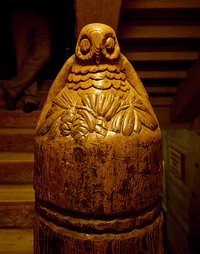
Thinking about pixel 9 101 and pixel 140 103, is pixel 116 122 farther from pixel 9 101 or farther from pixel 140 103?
pixel 9 101

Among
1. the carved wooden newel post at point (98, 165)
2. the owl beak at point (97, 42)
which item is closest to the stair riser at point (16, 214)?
the carved wooden newel post at point (98, 165)

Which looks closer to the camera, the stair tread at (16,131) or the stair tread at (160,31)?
the stair tread at (160,31)

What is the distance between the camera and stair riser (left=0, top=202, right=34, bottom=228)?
1.86 m

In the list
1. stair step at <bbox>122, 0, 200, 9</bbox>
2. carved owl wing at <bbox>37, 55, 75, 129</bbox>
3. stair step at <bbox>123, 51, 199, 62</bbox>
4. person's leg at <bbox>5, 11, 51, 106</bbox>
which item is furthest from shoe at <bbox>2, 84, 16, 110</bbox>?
carved owl wing at <bbox>37, 55, 75, 129</bbox>

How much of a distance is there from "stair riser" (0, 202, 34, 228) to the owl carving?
0.97 m

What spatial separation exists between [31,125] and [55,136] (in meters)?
1.68

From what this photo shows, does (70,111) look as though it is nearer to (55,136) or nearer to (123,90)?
(55,136)

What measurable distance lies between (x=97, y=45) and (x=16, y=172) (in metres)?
1.44

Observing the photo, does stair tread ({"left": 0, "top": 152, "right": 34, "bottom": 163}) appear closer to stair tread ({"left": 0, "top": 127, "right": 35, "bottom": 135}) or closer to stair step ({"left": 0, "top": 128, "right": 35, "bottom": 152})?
stair step ({"left": 0, "top": 128, "right": 35, "bottom": 152})

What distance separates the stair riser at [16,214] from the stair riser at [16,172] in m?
0.31

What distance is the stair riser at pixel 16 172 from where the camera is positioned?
210 cm

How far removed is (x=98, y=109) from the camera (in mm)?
1004

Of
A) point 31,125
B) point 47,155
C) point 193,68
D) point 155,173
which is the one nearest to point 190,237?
point 193,68

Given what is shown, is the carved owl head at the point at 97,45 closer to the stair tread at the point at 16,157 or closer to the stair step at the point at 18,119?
the stair tread at the point at 16,157
